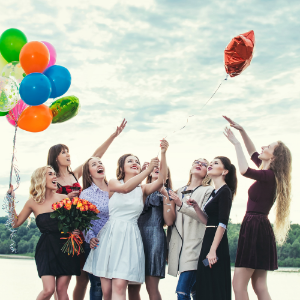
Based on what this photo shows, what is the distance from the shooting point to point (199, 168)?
376 cm

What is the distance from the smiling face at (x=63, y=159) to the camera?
13.0 feet

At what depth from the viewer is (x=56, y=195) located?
3.70 meters

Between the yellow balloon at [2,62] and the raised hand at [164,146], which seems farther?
the yellow balloon at [2,62]

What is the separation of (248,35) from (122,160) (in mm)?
1805

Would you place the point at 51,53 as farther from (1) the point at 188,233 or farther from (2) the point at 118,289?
(2) the point at 118,289

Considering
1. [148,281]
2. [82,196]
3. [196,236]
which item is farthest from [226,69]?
[148,281]

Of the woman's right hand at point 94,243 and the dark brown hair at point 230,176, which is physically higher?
the dark brown hair at point 230,176

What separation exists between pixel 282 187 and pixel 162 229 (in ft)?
4.09

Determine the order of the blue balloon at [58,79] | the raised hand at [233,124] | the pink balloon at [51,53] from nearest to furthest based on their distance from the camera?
the raised hand at [233,124] → the blue balloon at [58,79] → the pink balloon at [51,53]

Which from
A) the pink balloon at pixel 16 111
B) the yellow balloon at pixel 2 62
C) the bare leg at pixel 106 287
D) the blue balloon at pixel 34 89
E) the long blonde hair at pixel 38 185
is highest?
the yellow balloon at pixel 2 62

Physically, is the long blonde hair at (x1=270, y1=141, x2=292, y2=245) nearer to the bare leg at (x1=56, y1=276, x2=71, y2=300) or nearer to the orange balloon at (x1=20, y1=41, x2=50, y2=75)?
the bare leg at (x1=56, y1=276, x2=71, y2=300)

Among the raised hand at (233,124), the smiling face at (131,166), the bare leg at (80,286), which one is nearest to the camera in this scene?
the smiling face at (131,166)

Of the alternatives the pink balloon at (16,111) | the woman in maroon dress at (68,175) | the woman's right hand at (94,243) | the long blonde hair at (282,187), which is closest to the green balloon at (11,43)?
the pink balloon at (16,111)

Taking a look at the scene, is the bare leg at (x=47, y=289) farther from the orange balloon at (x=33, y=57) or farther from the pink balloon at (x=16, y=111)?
the orange balloon at (x=33, y=57)
